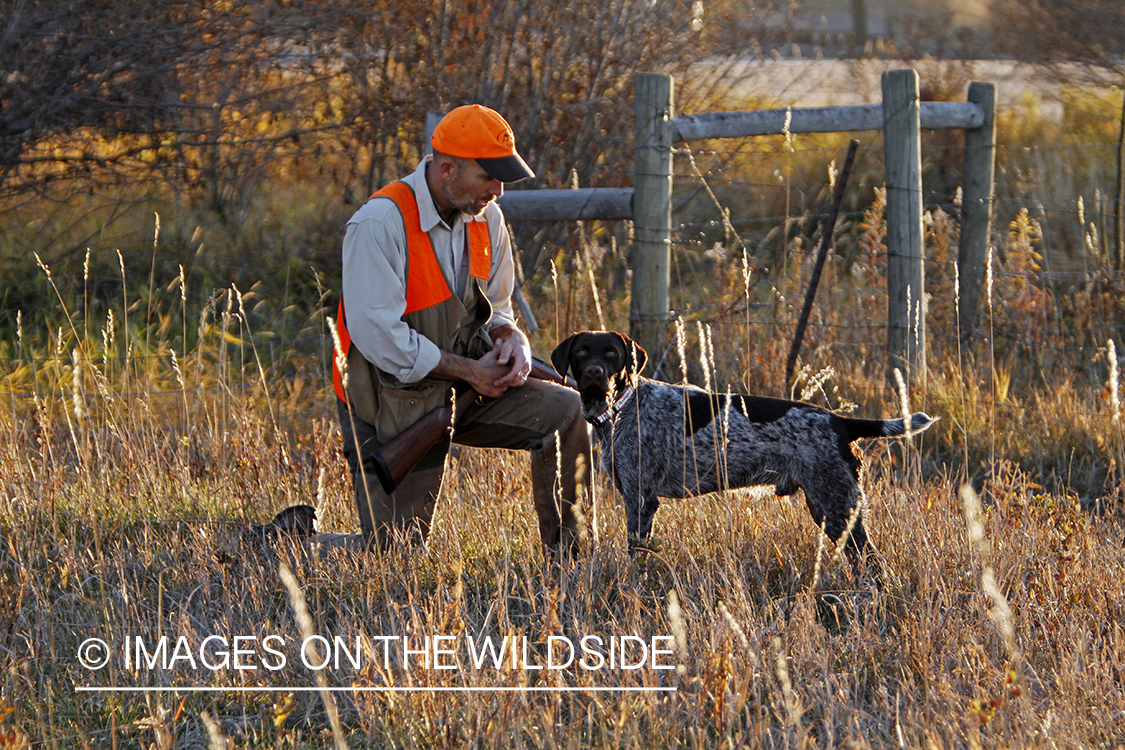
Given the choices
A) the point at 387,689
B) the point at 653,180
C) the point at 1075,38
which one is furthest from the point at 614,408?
the point at 1075,38

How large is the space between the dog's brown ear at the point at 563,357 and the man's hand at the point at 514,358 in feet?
0.44

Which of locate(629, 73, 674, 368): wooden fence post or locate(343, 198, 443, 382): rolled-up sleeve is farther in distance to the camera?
locate(629, 73, 674, 368): wooden fence post

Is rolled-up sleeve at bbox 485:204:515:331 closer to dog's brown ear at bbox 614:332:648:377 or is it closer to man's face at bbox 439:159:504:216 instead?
man's face at bbox 439:159:504:216

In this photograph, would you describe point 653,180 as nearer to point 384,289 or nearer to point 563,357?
point 563,357

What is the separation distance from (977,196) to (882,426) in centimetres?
296

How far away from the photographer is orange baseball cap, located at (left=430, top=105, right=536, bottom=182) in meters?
3.47

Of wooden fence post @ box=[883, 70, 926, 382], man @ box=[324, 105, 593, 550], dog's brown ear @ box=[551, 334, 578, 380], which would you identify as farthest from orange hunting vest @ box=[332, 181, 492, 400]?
wooden fence post @ box=[883, 70, 926, 382]

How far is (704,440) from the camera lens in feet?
12.7

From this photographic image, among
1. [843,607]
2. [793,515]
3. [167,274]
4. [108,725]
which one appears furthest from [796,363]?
[167,274]

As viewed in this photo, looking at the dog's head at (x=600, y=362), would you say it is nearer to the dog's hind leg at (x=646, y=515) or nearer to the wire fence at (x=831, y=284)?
the dog's hind leg at (x=646, y=515)

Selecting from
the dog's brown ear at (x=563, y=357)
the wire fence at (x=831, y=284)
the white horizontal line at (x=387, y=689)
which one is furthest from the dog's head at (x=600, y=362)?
the white horizontal line at (x=387, y=689)

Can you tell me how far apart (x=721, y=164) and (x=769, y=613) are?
5757 mm

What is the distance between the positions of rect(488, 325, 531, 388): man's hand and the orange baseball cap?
568 mm

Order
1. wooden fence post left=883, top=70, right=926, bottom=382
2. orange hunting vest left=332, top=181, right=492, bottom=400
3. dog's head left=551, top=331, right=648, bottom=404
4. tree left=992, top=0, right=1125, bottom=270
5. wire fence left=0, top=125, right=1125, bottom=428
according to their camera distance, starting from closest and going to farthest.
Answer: orange hunting vest left=332, top=181, right=492, bottom=400 → dog's head left=551, top=331, right=648, bottom=404 → wooden fence post left=883, top=70, right=926, bottom=382 → wire fence left=0, top=125, right=1125, bottom=428 → tree left=992, top=0, right=1125, bottom=270
